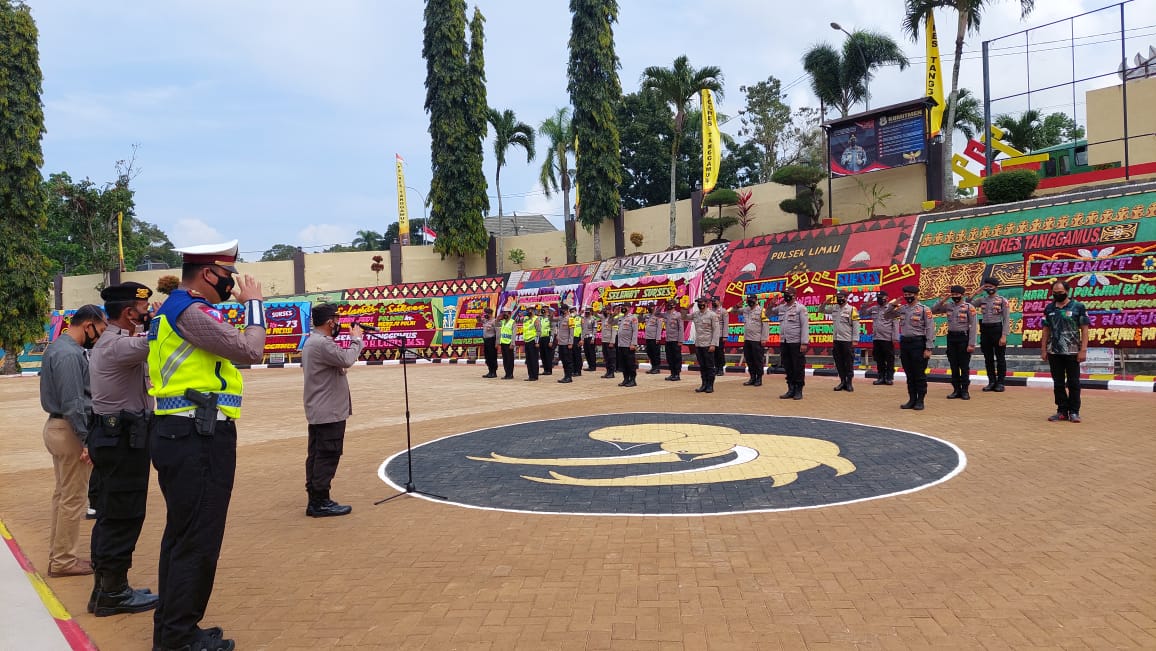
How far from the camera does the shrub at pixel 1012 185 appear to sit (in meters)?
18.3

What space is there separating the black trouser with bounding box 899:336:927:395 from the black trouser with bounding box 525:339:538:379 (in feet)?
33.4

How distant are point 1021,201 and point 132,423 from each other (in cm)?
2015

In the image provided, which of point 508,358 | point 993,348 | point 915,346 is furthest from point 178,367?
point 508,358

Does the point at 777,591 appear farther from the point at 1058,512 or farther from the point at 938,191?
the point at 938,191

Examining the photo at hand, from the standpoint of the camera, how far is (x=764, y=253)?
2305 cm

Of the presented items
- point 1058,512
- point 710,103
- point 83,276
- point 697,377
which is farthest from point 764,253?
point 83,276

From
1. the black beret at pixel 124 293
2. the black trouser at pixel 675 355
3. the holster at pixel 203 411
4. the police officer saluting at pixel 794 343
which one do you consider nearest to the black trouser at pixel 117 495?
the black beret at pixel 124 293

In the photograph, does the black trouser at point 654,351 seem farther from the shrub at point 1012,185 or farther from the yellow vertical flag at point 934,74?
the yellow vertical flag at point 934,74

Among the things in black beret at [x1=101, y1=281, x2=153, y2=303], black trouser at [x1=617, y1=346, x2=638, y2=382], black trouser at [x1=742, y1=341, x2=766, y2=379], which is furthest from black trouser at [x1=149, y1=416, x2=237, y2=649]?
black trouser at [x1=742, y1=341, x2=766, y2=379]

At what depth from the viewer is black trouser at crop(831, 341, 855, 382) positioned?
1459 centimetres

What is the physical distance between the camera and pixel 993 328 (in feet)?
42.9

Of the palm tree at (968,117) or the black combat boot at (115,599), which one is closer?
the black combat boot at (115,599)

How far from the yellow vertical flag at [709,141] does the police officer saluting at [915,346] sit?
1766 cm

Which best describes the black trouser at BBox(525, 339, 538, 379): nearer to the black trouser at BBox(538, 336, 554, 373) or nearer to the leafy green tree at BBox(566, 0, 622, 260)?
the black trouser at BBox(538, 336, 554, 373)
